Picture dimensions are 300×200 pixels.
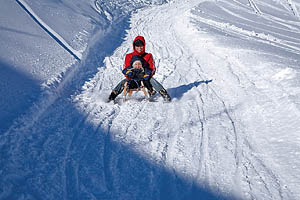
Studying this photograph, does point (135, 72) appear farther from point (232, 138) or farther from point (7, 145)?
point (7, 145)

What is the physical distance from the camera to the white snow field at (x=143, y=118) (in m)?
2.83

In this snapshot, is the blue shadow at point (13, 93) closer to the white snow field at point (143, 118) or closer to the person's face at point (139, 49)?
the white snow field at point (143, 118)

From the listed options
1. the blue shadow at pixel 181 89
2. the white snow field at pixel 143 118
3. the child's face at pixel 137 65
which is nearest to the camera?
the white snow field at pixel 143 118

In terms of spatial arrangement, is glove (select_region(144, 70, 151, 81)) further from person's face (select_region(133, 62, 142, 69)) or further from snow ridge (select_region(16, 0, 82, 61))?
snow ridge (select_region(16, 0, 82, 61))

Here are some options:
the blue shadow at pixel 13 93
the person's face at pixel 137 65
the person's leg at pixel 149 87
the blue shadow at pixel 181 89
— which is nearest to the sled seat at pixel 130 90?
the person's leg at pixel 149 87

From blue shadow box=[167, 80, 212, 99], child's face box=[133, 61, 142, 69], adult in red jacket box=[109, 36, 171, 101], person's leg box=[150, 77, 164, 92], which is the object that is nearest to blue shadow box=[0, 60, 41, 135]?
adult in red jacket box=[109, 36, 171, 101]

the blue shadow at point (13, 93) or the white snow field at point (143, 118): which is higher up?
the blue shadow at point (13, 93)

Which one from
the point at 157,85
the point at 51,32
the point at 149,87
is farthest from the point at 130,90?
the point at 51,32

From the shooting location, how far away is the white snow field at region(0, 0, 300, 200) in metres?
2.83

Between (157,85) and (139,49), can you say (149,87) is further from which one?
(139,49)

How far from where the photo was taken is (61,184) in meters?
2.75

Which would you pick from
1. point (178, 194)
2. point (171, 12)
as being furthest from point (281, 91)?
point (171, 12)

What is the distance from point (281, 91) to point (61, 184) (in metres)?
3.90

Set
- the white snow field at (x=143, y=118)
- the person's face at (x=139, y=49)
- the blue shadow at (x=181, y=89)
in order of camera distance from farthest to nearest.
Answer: the blue shadow at (x=181, y=89) → the person's face at (x=139, y=49) → the white snow field at (x=143, y=118)
